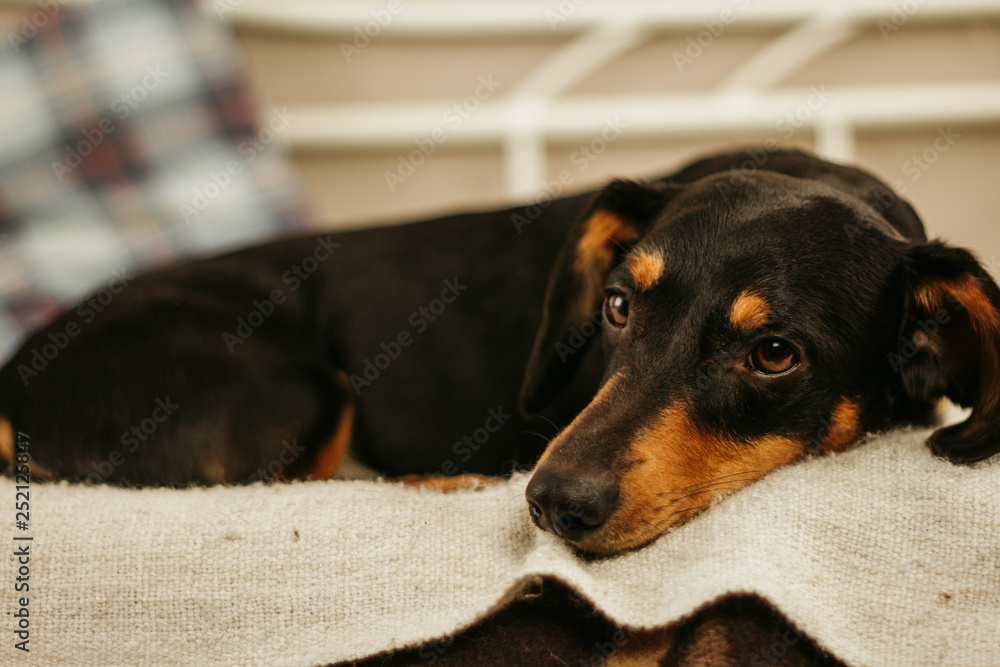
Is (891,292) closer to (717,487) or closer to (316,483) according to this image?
(717,487)

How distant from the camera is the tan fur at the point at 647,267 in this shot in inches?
54.3

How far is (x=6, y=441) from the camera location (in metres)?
1.74

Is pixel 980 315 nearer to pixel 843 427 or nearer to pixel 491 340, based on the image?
pixel 843 427

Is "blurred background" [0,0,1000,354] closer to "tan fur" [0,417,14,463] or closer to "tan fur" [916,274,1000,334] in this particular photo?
"tan fur" [0,417,14,463]

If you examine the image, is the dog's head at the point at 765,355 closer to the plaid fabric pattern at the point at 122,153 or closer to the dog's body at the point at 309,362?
the dog's body at the point at 309,362

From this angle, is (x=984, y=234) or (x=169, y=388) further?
(x=984, y=234)

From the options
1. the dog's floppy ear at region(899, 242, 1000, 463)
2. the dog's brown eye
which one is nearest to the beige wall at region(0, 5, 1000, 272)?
the dog's brown eye

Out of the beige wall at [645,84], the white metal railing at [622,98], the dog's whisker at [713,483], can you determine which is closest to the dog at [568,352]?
the dog's whisker at [713,483]

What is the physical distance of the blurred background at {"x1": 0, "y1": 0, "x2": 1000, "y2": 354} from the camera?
301 centimetres

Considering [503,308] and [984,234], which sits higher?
[503,308]

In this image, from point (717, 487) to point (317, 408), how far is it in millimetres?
995

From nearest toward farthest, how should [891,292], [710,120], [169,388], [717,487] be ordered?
[717,487] → [891,292] → [169,388] → [710,120]

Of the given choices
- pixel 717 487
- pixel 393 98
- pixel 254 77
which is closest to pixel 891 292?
pixel 717 487

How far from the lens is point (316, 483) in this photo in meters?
1.36
